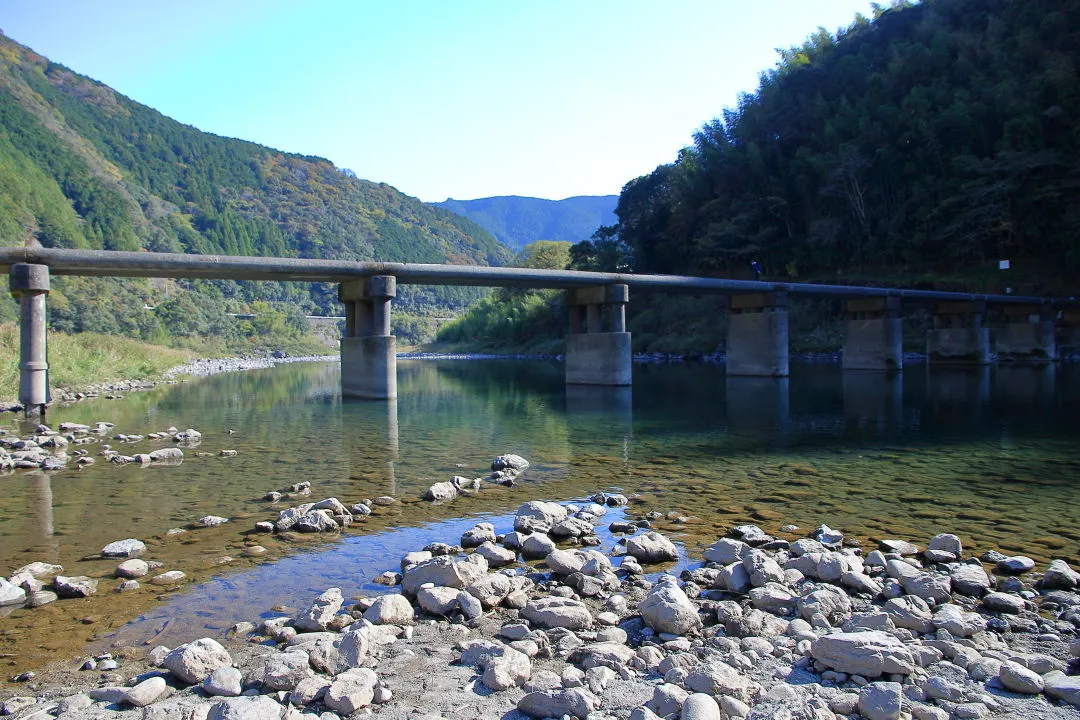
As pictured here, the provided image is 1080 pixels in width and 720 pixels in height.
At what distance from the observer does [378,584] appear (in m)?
6.81

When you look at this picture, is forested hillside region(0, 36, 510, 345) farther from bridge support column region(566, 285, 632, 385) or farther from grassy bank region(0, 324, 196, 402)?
bridge support column region(566, 285, 632, 385)

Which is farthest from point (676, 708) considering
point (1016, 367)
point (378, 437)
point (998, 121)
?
point (998, 121)

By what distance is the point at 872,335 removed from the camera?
45781 millimetres

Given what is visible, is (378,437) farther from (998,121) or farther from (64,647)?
(998,121)

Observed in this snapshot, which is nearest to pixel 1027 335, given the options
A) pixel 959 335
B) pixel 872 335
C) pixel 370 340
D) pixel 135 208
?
pixel 959 335

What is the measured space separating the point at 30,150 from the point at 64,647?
156232 mm

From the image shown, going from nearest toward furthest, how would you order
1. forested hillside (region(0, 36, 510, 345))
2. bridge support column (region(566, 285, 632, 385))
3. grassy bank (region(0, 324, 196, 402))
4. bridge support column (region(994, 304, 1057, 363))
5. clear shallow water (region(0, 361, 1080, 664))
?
clear shallow water (region(0, 361, 1080, 664))
grassy bank (region(0, 324, 196, 402))
bridge support column (region(566, 285, 632, 385))
bridge support column (region(994, 304, 1057, 363))
forested hillside (region(0, 36, 510, 345))

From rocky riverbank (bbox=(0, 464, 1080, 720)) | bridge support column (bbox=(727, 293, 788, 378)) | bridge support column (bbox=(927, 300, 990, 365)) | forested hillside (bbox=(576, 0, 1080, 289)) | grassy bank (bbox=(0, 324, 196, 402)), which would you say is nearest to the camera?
rocky riverbank (bbox=(0, 464, 1080, 720))

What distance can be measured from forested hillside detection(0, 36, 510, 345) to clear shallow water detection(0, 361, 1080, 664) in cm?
5722

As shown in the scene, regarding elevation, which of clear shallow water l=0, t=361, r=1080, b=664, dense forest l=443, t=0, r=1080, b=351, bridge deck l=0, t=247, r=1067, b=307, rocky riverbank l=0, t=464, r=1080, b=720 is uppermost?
dense forest l=443, t=0, r=1080, b=351

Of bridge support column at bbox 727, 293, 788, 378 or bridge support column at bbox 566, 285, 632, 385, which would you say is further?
bridge support column at bbox 727, 293, 788, 378

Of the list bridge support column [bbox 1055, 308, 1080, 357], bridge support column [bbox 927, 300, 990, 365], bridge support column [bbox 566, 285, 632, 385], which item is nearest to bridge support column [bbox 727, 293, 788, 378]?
bridge support column [bbox 566, 285, 632, 385]

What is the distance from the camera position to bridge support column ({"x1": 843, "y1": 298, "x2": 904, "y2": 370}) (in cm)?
4506

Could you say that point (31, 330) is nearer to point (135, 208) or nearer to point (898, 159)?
point (898, 159)
